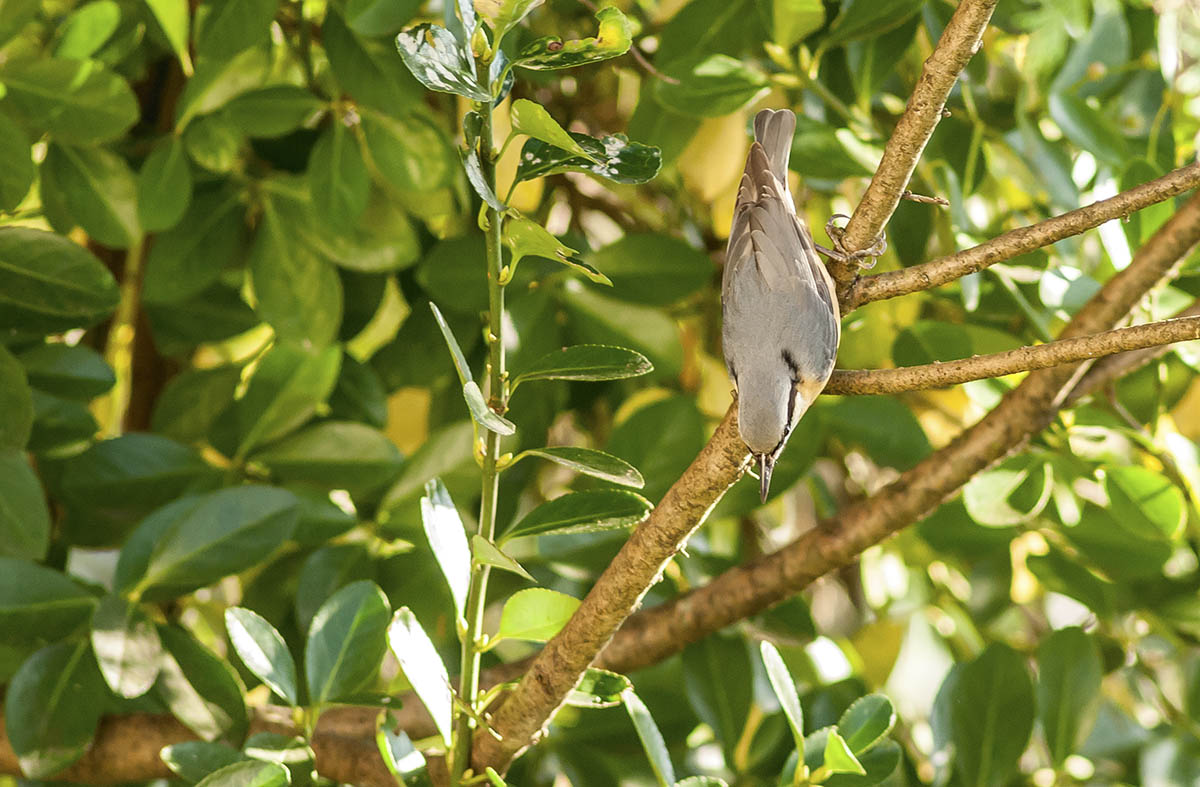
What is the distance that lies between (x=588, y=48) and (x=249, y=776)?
38 cm

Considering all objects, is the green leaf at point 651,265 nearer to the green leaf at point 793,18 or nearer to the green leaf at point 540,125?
the green leaf at point 793,18

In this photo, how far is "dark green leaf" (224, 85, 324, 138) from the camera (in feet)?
2.70

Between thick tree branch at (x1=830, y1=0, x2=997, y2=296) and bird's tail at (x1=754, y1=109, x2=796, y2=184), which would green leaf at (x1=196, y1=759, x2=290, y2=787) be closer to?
thick tree branch at (x1=830, y1=0, x2=997, y2=296)

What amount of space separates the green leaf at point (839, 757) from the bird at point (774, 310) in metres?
0.15

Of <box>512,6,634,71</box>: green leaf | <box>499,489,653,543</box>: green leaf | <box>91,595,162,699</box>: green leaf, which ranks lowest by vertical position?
<box>91,595,162,699</box>: green leaf

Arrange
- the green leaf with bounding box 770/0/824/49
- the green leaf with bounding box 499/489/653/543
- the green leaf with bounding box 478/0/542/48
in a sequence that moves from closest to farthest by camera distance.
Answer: the green leaf with bounding box 478/0/542/48 < the green leaf with bounding box 499/489/653/543 < the green leaf with bounding box 770/0/824/49

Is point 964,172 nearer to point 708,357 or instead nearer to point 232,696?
point 708,357

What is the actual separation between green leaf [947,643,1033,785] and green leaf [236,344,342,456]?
55cm

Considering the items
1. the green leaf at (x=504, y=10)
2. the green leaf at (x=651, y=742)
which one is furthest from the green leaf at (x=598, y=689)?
the green leaf at (x=504, y=10)

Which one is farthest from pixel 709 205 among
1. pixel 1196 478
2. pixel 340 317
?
pixel 1196 478

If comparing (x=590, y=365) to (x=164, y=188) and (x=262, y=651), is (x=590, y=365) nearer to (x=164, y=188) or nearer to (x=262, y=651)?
(x=262, y=651)

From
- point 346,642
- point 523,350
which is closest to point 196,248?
point 523,350

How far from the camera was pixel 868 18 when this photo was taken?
766mm

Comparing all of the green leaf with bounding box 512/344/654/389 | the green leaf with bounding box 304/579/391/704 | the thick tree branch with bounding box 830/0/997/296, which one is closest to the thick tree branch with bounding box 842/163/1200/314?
the thick tree branch with bounding box 830/0/997/296
